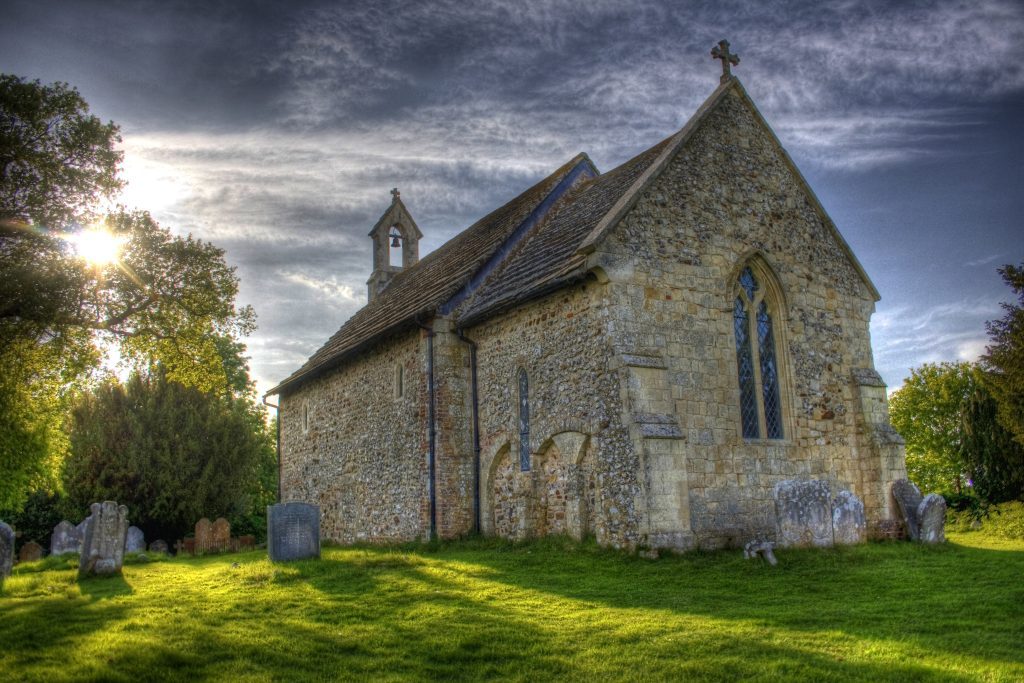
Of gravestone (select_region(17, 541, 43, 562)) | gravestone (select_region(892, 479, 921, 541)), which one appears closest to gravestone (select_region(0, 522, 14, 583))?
gravestone (select_region(17, 541, 43, 562))

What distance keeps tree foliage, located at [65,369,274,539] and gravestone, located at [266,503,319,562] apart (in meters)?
14.1

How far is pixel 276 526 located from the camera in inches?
596

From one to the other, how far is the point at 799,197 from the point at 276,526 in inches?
500

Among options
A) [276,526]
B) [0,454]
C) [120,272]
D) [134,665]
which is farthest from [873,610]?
[0,454]

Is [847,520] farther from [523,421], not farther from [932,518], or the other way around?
[523,421]

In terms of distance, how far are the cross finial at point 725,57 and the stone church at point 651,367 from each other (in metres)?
0.19

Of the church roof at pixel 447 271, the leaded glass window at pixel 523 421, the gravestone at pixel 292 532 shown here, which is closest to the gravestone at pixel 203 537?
the church roof at pixel 447 271

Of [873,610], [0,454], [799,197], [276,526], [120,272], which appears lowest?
[873,610]

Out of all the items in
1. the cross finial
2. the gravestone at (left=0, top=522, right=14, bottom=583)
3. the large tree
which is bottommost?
the gravestone at (left=0, top=522, right=14, bottom=583)

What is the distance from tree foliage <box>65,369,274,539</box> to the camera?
2720 centimetres

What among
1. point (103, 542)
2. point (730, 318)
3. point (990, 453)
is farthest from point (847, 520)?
point (990, 453)

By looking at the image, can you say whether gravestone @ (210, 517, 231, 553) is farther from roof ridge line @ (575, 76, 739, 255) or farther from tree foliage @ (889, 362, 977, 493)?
tree foliage @ (889, 362, 977, 493)

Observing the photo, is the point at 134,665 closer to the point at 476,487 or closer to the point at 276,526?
the point at 276,526

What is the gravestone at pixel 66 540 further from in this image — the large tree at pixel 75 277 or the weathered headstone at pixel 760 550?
the weathered headstone at pixel 760 550
